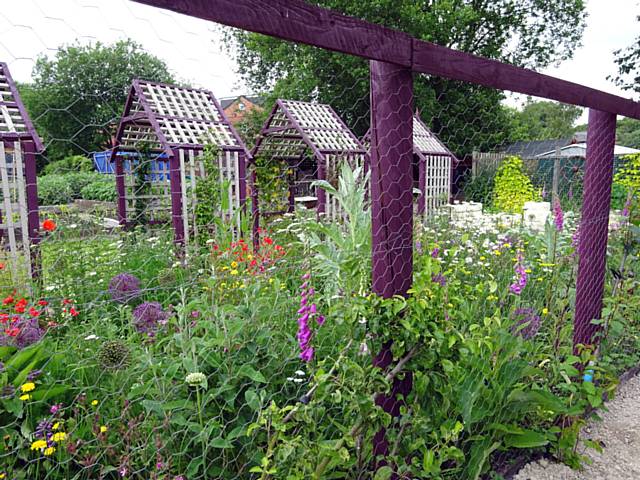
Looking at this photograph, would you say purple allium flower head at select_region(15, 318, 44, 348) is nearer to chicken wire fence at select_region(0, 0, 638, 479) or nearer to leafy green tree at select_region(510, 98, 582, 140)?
chicken wire fence at select_region(0, 0, 638, 479)

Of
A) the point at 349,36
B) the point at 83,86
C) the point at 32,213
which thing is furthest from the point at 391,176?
the point at 32,213

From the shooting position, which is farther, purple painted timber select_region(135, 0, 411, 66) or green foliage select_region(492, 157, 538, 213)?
green foliage select_region(492, 157, 538, 213)

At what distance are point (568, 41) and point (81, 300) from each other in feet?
83.0

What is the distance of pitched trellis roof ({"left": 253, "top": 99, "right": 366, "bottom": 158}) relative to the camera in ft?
27.6

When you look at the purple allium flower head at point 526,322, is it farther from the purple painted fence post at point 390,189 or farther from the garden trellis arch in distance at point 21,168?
the garden trellis arch in distance at point 21,168

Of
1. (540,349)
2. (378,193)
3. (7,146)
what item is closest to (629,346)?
(540,349)

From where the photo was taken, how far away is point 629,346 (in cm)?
345

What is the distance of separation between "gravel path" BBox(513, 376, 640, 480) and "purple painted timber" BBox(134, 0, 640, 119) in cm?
167

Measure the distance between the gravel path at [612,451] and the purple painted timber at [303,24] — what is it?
187 centimetres

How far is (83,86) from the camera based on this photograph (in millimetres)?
1524

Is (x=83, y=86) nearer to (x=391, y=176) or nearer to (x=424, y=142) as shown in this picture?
(x=391, y=176)

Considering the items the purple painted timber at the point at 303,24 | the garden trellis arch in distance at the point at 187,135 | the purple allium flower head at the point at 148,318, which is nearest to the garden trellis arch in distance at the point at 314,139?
the garden trellis arch in distance at the point at 187,135

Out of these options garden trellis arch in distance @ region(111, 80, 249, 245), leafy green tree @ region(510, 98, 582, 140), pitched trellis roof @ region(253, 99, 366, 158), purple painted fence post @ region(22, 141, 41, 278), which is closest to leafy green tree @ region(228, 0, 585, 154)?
pitched trellis roof @ region(253, 99, 366, 158)

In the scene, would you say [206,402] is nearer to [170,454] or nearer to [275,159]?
[170,454]
